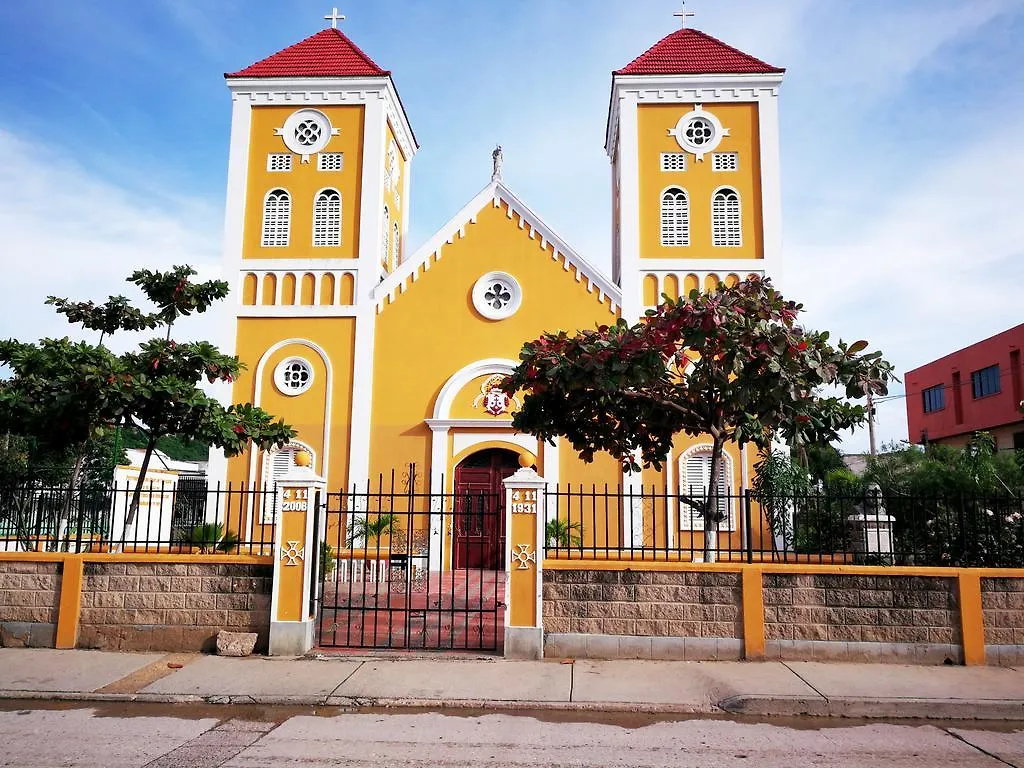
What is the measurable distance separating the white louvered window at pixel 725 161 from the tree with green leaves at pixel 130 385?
485 inches

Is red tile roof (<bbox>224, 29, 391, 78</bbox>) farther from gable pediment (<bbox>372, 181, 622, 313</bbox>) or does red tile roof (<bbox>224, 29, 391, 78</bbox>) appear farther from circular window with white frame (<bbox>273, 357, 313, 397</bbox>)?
circular window with white frame (<bbox>273, 357, 313, 397</bbox>)

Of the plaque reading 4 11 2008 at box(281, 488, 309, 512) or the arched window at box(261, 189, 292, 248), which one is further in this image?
the arched window at box(261, 189, 292, 248)

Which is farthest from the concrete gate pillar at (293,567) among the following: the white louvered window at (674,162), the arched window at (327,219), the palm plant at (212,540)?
the white louvered window at (674,162)

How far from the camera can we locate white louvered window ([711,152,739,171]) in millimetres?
19531

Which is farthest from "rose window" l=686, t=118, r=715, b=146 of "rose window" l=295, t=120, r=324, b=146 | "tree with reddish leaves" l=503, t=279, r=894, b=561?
"tree with reddish leaves" l=503, t=279, r=894, b=561

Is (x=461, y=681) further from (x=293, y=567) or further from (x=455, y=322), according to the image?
(x=455, y=322)

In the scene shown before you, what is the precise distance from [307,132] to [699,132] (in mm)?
9323

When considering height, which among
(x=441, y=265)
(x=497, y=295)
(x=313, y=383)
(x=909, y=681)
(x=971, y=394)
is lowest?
(x=909, y=681)

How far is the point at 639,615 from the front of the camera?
9.42 m

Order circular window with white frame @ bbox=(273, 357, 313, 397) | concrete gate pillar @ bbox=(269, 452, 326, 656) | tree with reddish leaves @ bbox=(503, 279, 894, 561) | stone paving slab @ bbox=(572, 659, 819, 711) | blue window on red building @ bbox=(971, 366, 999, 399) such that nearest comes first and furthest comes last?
stone paving slab @ bbox=(572, 659, 819, 711) → tree with reddish leaves @ bbox=(503, 279, 894, 561) → concrete gate pillar @ bbox=(269, 452, 326, 656) → circular window with white frame @ bbox=(273, 357, 313, 397) → blue window on red building @ bbox=(971, 366, 999, 399)

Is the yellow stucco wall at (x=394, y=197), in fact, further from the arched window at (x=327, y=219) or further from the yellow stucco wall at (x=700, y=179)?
the yellow stucco wall at (x=700, y=179)

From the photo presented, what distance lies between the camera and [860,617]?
9344 mm

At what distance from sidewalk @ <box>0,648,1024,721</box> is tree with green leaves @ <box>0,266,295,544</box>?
250 centimetres

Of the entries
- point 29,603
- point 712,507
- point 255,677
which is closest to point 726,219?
point 712,507
